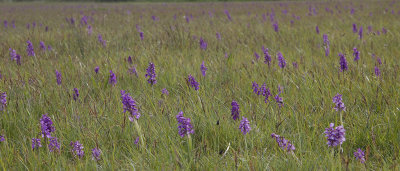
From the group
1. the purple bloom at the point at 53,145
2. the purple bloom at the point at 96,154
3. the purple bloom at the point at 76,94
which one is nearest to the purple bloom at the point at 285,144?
the purple bloom at the point at 96,154

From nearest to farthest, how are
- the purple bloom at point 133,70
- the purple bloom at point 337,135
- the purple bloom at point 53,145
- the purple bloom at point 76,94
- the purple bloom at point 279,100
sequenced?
the purple bloom at point 337,135, the purple bloom at point 53,145, the purple bloom at point 279,100, the purple bloom at point 76,94, the purple bloom at point 133,70

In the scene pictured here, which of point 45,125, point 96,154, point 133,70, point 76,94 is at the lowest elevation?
point 96,154

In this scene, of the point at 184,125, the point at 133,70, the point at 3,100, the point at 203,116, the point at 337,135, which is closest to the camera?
the point at 337,135

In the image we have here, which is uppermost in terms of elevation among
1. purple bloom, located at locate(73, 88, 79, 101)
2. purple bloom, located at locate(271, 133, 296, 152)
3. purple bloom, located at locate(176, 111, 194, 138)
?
purple bloom, located at locate(73, 88, 79, 101)

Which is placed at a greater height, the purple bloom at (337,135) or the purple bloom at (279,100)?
the purple bloom at (279,100)

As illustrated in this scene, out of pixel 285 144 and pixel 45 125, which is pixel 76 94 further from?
pixel 285 144

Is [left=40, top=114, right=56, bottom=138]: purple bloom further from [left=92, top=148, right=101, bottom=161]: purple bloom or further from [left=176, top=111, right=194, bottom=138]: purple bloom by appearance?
[left=176, top=111, right=194, bottom=138]: purple bloom

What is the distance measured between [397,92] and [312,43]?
2.70m

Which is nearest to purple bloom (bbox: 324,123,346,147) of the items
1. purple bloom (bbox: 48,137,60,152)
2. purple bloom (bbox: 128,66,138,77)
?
purple bloom (bbox: 48,137,60,152)

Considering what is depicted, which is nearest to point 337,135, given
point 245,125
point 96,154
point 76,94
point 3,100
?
point 245,125

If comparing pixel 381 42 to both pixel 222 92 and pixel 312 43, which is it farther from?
pixel 222 92

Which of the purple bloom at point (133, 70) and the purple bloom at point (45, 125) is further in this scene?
the purple bloom at point (133, 70)

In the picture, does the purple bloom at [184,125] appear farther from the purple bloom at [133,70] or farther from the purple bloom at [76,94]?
the purple bloom at [133,70]

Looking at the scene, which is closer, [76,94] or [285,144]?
[285,144]
